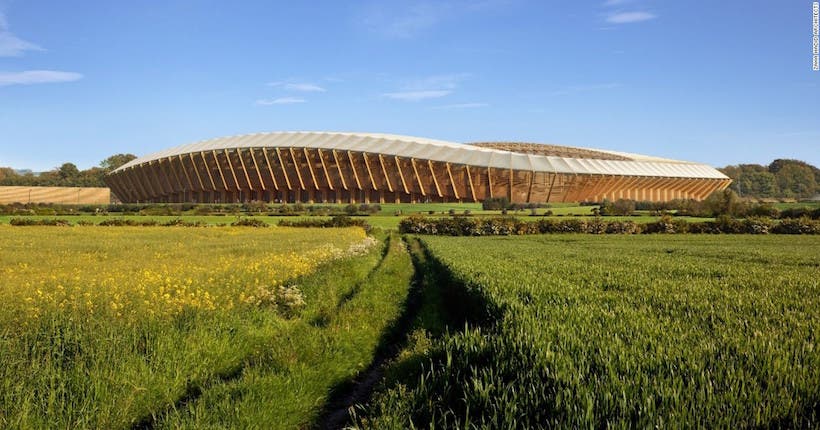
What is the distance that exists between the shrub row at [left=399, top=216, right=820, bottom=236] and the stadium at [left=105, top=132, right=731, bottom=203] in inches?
1048

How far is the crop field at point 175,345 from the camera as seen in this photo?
634 cm

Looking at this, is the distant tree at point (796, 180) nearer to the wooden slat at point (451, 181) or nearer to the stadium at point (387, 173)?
the stadium at point (387, 173)

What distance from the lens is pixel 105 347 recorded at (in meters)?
7.32

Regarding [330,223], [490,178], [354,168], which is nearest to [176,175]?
[354,168]

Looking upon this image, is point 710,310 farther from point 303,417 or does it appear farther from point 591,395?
point 303,417

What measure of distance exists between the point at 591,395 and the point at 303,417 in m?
3.66

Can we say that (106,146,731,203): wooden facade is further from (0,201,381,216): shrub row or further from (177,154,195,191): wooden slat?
(0,201,381,216): shrub row

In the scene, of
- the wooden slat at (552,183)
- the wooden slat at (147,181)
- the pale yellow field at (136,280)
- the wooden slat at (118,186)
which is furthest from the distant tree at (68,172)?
the pale yellow field at (136,280)

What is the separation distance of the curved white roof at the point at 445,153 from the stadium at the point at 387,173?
138 mm

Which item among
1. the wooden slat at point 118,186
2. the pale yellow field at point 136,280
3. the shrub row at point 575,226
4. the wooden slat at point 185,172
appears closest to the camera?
the pale yellow field at point 136,280

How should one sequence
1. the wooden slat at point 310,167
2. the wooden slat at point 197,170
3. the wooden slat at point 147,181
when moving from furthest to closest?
the wooden slat at point 147,181 → the wooden slat at point 197,170 → the wooden slat at point 310,167

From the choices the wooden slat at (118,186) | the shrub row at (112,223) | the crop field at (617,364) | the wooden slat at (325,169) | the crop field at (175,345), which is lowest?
the shrub row at (112,223)

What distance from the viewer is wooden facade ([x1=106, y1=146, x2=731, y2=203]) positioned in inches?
2872

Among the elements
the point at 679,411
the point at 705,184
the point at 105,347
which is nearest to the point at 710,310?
the point at 679,411
